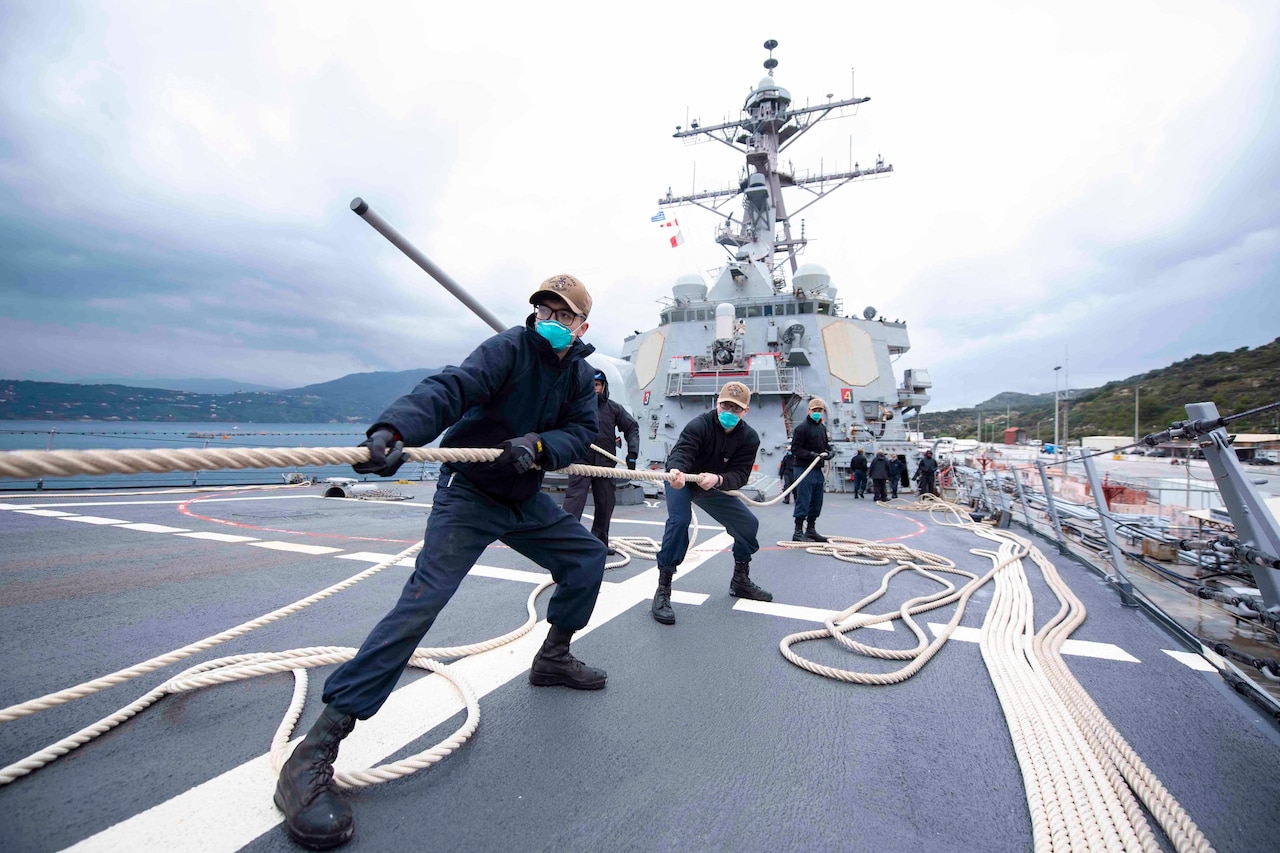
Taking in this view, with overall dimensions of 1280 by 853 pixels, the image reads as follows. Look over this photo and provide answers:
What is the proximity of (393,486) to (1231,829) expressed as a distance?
1260 cm

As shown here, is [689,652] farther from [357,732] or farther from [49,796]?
[49,796]

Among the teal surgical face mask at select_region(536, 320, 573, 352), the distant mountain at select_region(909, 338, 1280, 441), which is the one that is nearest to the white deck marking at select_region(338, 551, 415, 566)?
the teal surgical face mask at select_region(536, 320, 573, 352)

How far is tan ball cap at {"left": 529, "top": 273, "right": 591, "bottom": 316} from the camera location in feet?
6.77

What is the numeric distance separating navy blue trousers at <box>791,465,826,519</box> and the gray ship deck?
2598mm

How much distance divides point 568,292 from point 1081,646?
11.0ft

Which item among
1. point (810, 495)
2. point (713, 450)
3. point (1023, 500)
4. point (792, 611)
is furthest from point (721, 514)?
point (1023, 500)

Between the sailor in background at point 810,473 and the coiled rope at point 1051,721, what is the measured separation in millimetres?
2032

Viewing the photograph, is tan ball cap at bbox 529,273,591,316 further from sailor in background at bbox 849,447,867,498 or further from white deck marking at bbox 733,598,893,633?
sailor in background at bbox 849,447,867,498

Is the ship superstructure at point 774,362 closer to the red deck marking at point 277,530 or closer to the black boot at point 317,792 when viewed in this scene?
the red deck marking at point 277,530

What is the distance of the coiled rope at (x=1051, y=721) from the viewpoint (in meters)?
1.50

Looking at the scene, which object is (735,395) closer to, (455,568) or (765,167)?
(455,568)

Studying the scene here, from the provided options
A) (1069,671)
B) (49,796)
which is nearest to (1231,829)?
(1069,671)

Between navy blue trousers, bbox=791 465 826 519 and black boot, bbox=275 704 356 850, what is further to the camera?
navy blue trousers, bbox=791 465 826 519

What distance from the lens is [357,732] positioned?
1896 mm
